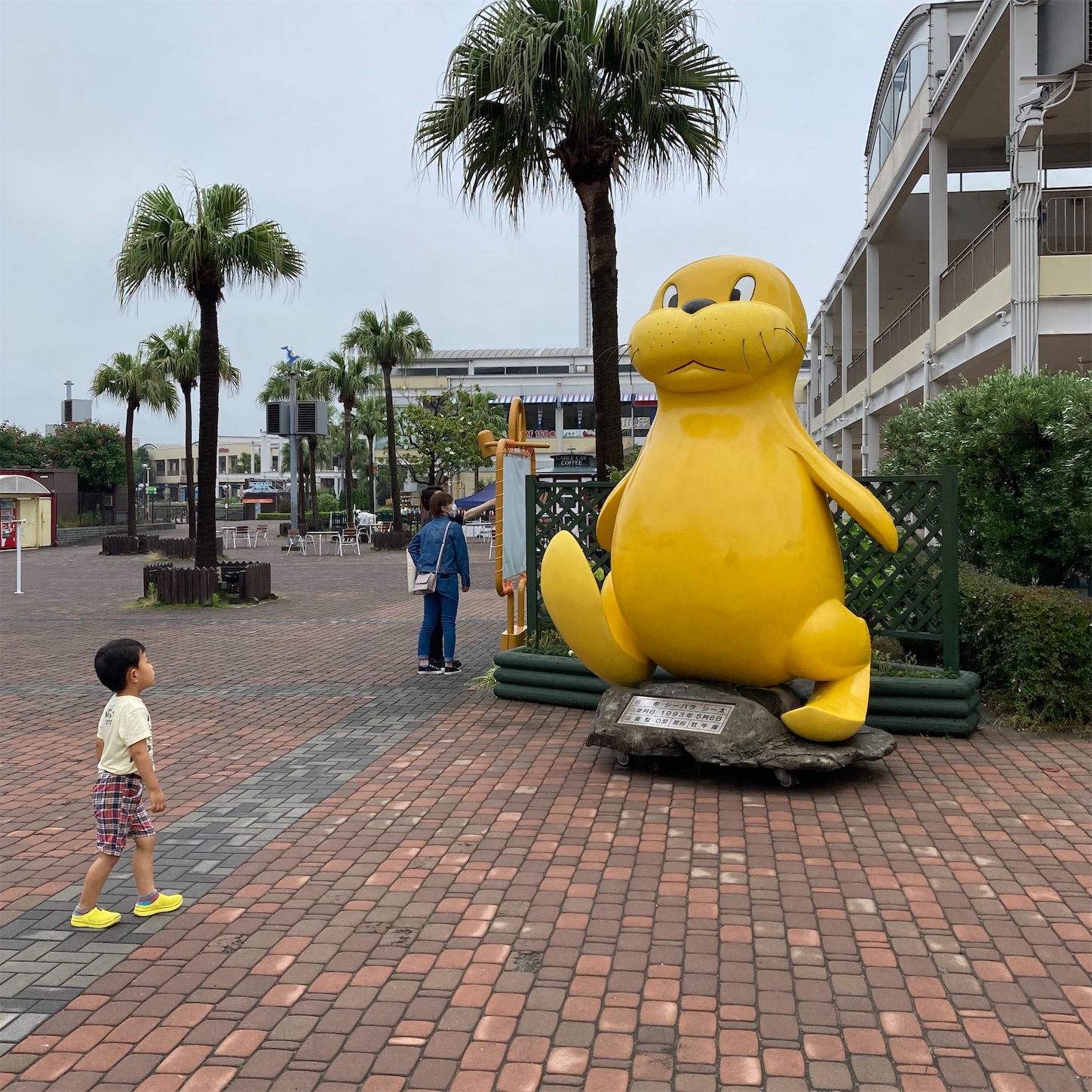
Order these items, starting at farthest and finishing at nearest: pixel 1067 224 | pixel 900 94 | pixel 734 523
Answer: pixel 900 94
pixel 1067 224
pixel 734 523

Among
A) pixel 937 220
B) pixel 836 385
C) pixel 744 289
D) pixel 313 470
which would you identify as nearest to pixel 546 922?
pixel 744 289

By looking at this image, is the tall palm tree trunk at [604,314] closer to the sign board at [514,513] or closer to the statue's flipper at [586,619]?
the sign board at [514,513]

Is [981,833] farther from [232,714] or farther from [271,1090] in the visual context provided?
[232,714]

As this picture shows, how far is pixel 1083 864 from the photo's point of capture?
4.69 m

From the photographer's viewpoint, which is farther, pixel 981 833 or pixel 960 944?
pixel 981 833

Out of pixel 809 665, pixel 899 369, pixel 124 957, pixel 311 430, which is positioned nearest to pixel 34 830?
pixel 124 957

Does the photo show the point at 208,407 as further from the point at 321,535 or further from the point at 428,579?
the point at 321,535

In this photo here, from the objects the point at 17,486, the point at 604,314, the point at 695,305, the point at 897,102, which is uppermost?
the point at 897,102

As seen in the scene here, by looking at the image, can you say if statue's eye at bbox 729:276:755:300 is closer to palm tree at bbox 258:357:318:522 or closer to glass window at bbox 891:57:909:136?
glass window at bbox 891:57:909:136

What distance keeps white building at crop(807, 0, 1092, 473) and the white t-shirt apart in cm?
1041

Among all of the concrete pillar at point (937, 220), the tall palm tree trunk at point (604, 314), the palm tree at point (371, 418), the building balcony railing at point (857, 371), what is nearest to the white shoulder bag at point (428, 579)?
the tall palm tree trunk at point (604, 314)

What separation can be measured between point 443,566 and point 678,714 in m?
3.92

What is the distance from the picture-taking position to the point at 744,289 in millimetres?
6070

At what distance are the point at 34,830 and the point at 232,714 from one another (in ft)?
9.09
